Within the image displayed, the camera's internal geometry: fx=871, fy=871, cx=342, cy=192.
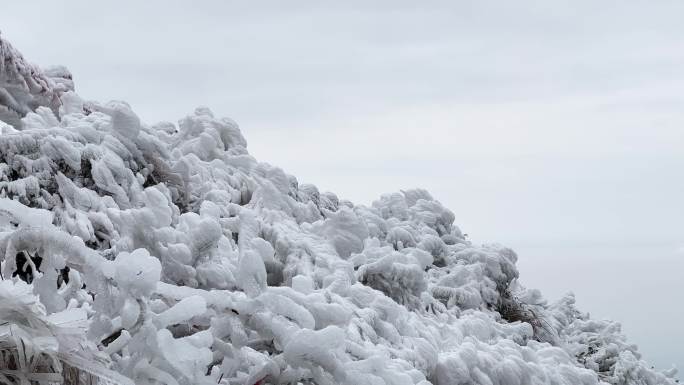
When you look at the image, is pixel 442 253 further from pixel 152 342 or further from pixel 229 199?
pixel 152 342

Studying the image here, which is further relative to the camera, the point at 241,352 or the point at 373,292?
the point at 373,292

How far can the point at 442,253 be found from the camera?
6.49 metres

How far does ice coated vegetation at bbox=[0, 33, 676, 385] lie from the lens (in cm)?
226

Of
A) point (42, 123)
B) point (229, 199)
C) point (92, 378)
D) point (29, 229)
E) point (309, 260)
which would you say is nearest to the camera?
point (92, 378)

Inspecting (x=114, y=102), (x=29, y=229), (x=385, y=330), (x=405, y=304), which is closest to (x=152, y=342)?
(x=29, y=229)

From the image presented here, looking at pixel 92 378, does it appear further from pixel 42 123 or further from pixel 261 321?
pixel 42 123

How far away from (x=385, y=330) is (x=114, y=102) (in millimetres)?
2257

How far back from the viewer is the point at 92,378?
214 cm

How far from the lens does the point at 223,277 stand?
3.57 meters

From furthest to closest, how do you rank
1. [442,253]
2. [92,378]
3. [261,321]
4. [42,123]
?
[442,253], [42,123], [261,321], [92,378]

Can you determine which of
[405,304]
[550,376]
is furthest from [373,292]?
[550,376]

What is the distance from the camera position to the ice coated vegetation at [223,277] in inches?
88.8

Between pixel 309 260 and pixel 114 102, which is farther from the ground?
pixel 114 102

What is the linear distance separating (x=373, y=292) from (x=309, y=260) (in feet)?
1.41
